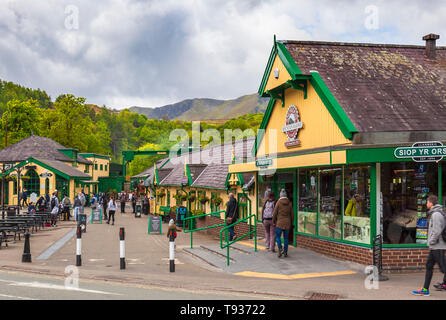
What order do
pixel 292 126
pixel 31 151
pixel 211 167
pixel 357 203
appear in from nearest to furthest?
1. pixel 357 203
2. pixel 292 126
3. pixel 211 167
4. pixel 31 151

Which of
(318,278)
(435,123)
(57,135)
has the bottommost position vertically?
(318,278)

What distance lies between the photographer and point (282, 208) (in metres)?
13.5

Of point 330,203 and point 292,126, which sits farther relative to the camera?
point 292,126

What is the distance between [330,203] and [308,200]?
1.40 meters

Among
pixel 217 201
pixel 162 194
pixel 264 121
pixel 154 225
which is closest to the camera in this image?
pixel 264 121

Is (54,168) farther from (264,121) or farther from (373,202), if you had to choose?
(373,202)

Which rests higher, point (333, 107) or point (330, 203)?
point (333, 107)

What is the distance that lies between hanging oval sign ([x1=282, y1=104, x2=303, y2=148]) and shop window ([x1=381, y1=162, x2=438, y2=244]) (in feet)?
12.1

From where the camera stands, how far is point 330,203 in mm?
13570

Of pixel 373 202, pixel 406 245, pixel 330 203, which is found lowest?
pixel 406 245

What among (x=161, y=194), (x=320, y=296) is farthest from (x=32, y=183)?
(x=320, y=296)

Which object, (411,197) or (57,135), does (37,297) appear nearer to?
(411,197)

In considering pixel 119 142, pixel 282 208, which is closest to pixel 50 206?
pixel 282 208
